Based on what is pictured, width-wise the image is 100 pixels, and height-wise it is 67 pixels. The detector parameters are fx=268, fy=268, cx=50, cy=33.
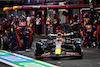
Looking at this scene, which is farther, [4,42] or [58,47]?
[4,42]

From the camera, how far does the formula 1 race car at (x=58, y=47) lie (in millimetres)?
9938

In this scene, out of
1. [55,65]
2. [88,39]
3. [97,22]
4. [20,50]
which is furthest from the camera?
[88,39]

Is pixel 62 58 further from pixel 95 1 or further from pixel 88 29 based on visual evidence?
pixel 95 1

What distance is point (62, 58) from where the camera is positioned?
34.3 feet

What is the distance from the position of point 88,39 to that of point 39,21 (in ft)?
42.1

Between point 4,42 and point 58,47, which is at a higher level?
point 58,47

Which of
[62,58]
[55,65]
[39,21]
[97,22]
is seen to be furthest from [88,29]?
[39,21]

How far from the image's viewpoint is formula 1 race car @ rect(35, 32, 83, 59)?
32.6 ft

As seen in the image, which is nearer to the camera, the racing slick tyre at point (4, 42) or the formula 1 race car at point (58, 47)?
the formula 1 race car at point (58, 47)

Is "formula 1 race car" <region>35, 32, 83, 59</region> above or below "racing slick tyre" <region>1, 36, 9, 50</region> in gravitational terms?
above

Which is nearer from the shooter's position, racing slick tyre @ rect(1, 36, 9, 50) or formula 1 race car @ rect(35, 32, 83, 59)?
formula 1 race car @ rect(35, 32, 83, 59)

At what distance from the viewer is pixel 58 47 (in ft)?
32.7

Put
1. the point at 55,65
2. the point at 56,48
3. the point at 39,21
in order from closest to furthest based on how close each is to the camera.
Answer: the point at 55,65 < the point at 56,48 < the point at 39,21

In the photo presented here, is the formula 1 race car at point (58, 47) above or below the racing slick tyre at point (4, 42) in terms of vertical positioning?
above
